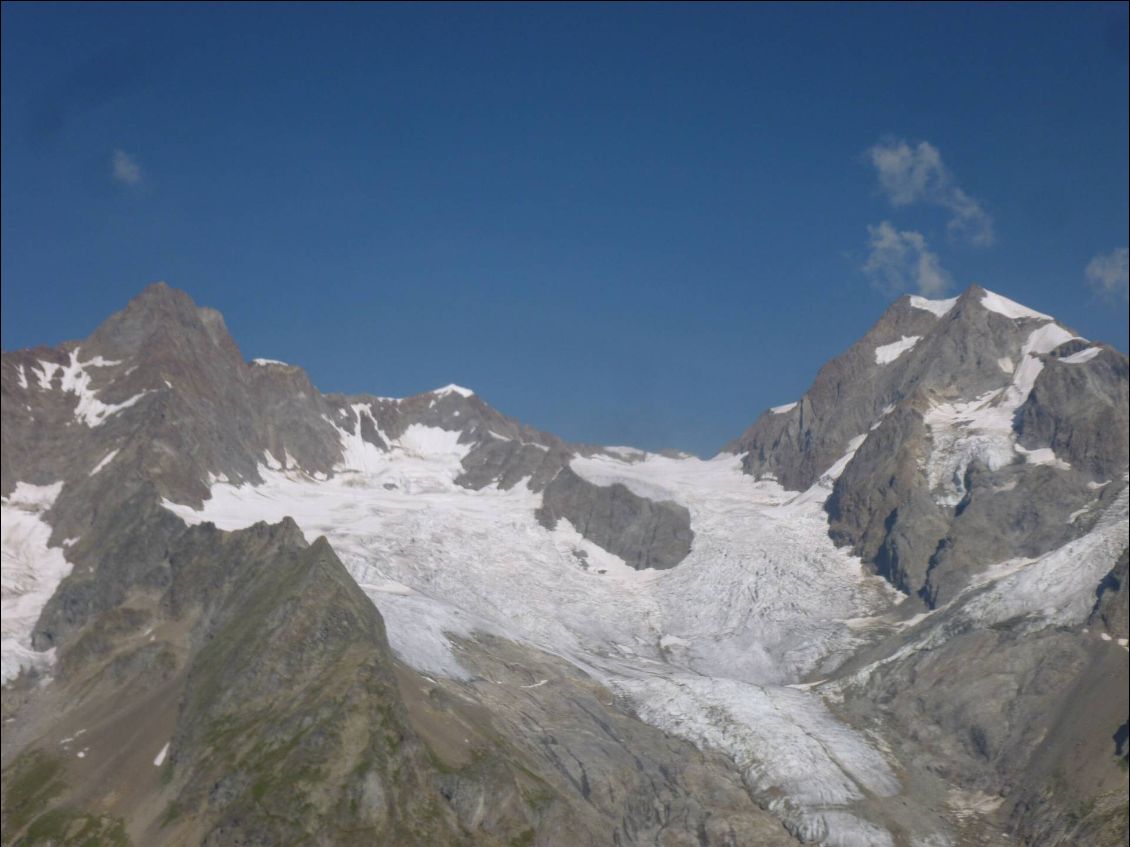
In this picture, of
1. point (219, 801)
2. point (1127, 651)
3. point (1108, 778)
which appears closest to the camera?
point (219, 801)

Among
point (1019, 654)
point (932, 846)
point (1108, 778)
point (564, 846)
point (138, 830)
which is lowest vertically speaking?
point (138, 830)

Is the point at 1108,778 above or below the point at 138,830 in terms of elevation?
above

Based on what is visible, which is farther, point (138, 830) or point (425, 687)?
point (425, 687)

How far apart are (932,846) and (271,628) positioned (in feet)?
302

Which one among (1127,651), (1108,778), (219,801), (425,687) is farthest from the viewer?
(1127,651)

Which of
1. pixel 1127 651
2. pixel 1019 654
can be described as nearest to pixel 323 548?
pixel 1019 654

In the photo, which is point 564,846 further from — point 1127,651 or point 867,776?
point 1127,651

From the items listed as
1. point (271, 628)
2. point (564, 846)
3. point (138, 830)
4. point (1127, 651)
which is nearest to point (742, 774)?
point (564, 846)

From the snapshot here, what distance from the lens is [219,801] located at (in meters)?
146

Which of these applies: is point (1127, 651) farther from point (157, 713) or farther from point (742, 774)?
point (157, 713)

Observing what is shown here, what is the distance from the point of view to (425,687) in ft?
569

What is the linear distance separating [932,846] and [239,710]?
9071cm

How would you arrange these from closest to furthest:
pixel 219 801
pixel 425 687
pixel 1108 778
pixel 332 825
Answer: pixel 332 825, pixel 219 801, pixel 1108 778, pixel 425 687

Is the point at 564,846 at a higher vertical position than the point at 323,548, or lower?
lower
